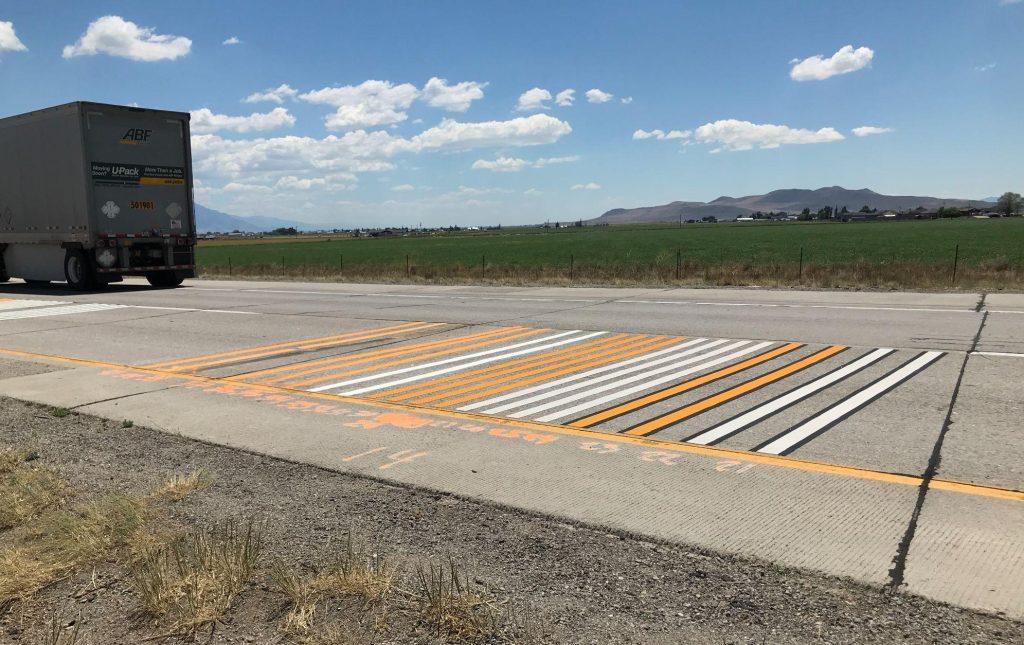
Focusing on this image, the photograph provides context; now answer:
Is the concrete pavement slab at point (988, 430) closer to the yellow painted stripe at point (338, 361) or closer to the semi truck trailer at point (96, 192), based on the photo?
the yellow painted stripe at point (338, 361)

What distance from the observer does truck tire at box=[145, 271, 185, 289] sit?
78.6 ft

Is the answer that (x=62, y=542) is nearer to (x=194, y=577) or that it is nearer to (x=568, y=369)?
(x=194, y=577)

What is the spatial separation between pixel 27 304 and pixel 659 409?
18.0 metres

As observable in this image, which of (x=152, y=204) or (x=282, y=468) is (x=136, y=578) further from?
(x=152, y=204)

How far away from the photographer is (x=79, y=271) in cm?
2156

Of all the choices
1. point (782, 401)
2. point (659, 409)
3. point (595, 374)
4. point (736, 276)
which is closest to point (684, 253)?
point (736, 276)

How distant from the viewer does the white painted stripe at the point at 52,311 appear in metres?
15.8

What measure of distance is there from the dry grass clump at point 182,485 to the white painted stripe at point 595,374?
8.48ft

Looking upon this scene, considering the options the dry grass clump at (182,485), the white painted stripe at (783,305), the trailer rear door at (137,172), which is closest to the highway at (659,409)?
the white painted stripe at (783,305)

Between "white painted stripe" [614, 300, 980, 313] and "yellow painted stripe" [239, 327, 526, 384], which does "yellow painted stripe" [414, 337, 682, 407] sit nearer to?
"yellow painted stripe" [239, 327, 526, 384]

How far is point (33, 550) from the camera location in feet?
12.3

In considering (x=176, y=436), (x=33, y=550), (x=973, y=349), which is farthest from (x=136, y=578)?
(x=973, y=349)

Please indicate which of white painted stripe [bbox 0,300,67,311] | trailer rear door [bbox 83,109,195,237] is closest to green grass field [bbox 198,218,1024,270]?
trailer rear door [bbox 83,109,195,237]

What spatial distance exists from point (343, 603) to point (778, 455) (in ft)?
11.3
